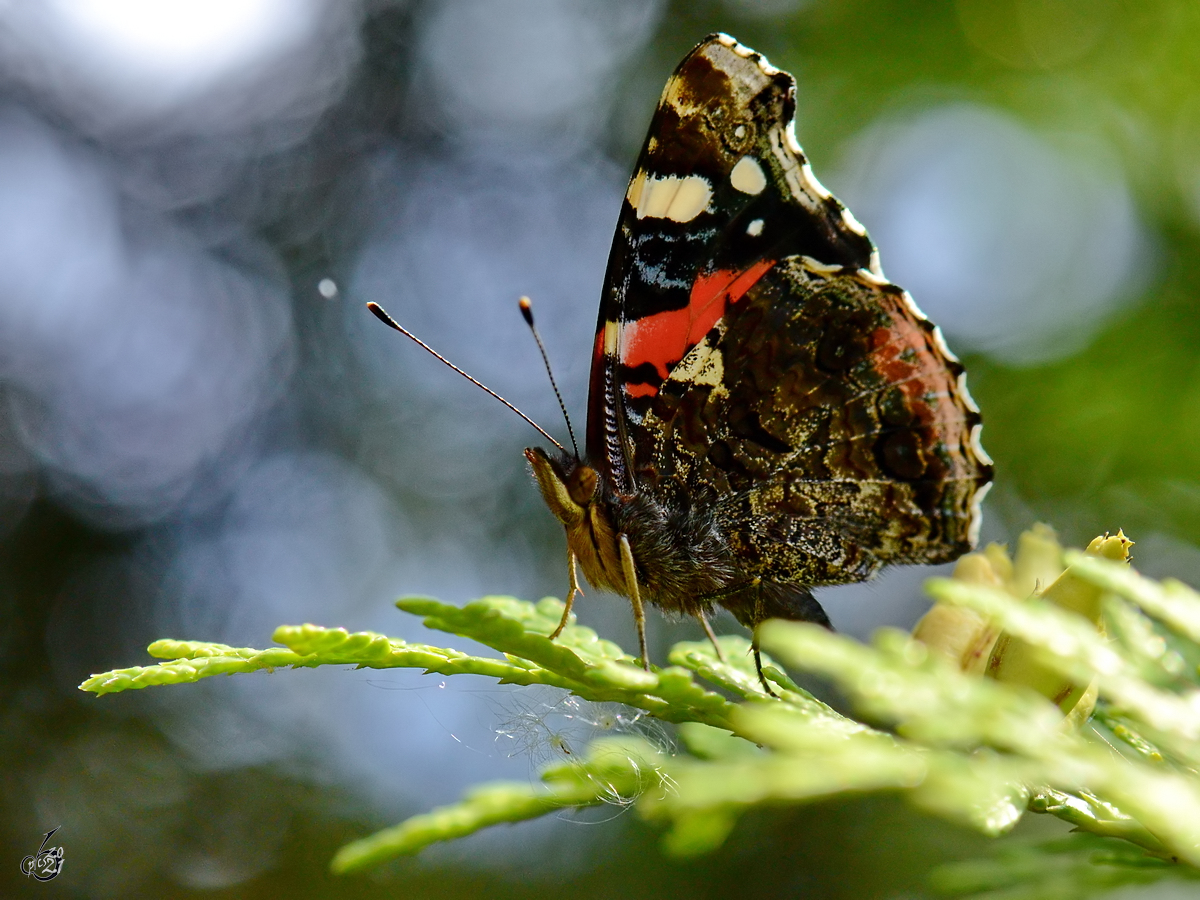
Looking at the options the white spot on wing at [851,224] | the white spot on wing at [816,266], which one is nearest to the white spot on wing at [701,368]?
the white spot on wing at [816,266]

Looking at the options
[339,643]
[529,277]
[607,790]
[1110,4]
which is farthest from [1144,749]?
[529,277]

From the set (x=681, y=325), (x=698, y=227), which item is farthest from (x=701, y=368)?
(x=698, y=227)

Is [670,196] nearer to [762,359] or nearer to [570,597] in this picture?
[762,359]

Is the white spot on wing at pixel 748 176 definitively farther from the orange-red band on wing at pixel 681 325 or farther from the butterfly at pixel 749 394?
the orange-red band on wing at pixel 681 325

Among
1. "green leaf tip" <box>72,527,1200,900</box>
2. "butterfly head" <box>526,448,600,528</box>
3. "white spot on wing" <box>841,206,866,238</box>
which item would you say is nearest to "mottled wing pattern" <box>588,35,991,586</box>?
"white spot on wing" <box>841,206,866,238</box>

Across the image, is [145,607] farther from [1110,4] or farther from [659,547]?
[1110,4]

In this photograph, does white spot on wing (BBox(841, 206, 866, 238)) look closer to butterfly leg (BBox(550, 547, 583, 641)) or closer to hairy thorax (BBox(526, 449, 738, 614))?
hairy thorax (BBox(526, 449, 738, 614))
